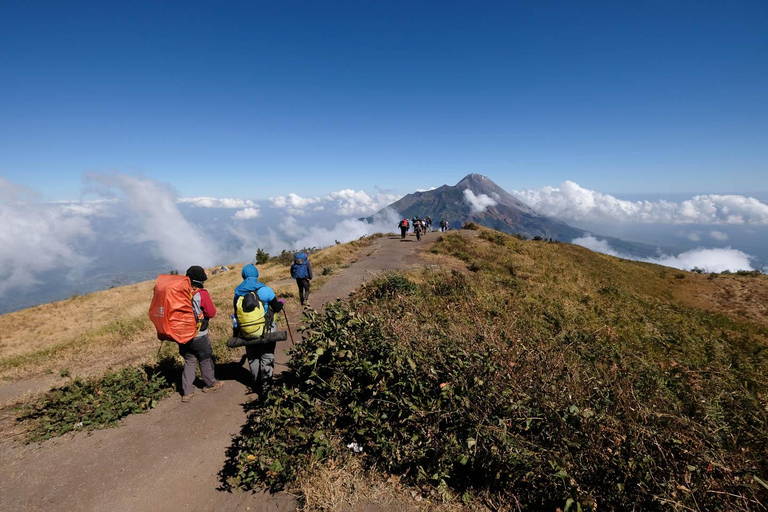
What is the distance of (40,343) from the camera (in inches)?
576

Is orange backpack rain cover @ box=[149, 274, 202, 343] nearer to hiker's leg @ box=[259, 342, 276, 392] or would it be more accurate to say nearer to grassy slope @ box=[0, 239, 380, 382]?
hiker's leg @ box=[259, 342, 276, 392]

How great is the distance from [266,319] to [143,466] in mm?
2846

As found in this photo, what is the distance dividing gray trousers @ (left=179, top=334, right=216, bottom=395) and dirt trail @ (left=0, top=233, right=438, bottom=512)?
372mm

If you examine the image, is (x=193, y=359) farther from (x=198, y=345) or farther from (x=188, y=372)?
(x=198, y=345)

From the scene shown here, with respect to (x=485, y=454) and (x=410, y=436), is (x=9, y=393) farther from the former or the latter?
(x=485, y=454)

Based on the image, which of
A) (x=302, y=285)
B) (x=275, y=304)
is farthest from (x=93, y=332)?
(x=275, y=304)

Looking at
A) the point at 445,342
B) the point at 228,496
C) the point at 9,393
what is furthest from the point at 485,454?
the point at 9,393

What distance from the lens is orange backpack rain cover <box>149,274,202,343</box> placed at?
5777 millimetres

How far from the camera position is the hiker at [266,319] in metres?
6.00

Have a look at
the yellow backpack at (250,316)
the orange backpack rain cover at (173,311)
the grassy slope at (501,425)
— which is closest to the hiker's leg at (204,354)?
the orange backpack rain cover at (173,311)

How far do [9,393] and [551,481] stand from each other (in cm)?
1197

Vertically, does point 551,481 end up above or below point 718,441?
below

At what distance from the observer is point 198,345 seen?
20.9 feet

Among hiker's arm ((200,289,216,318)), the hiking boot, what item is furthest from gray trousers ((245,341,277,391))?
the hiking boot
